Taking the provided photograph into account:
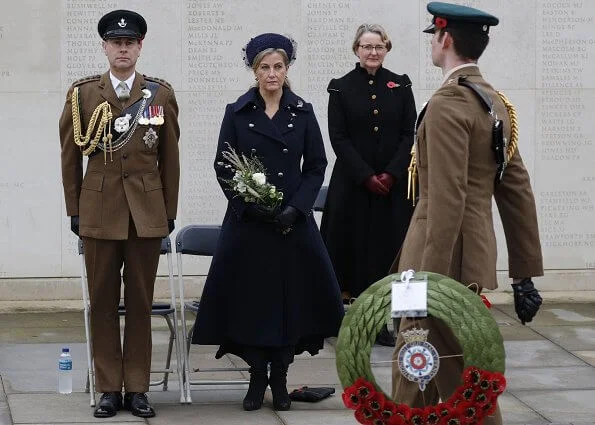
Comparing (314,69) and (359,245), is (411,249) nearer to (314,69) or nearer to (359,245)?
(359,245)

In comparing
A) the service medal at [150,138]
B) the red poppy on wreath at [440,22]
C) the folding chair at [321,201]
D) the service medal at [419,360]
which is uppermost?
the red poppy on wreath at [440,22]

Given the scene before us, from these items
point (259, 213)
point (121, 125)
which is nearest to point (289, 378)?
point (259, 213)

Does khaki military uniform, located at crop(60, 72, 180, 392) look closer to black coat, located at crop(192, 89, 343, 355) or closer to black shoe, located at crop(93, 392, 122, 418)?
black shoe, located at crop(93, 392, 122, 418)

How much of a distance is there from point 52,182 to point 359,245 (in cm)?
245

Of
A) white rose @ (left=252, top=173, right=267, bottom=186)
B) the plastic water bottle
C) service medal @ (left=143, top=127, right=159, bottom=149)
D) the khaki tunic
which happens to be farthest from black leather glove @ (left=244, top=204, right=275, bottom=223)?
the plastic water bottle

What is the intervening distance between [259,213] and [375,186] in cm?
204

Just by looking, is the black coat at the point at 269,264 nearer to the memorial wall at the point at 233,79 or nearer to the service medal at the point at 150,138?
the service medal at the point at 150,138

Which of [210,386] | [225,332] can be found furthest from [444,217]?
[210,386]

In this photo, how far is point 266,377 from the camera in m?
7.32

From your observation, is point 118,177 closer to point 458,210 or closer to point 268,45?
point 268,45

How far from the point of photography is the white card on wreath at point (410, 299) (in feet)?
17.0

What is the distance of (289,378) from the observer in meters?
8.11

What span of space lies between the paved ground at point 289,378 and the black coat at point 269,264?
403 millimetres

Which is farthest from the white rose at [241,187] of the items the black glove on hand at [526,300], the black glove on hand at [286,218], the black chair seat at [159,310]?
the black glove on hand at [526,300]
